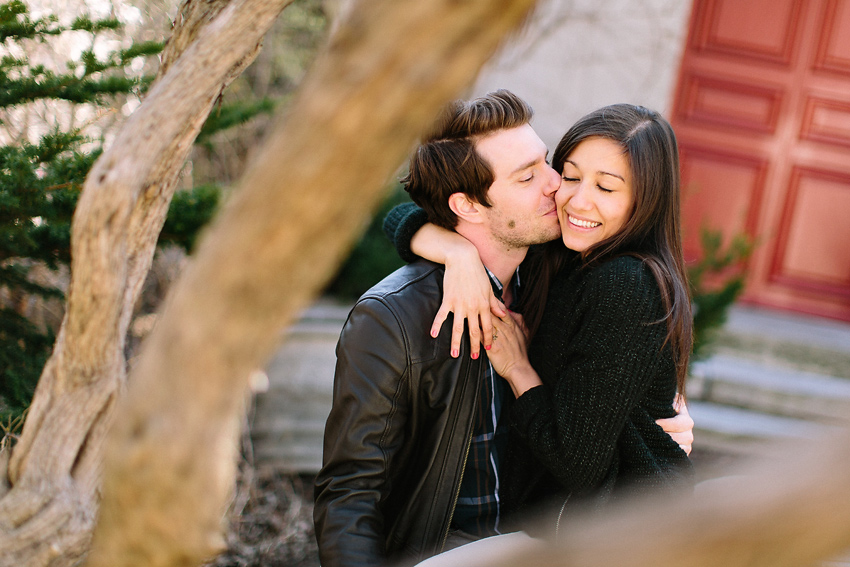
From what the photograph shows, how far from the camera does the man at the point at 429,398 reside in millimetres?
1812

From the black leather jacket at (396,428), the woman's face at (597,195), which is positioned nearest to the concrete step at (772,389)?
the woman's face at (597,195)

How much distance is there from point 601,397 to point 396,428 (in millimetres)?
560

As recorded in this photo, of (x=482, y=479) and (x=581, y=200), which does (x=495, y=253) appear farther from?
(x=482, y=479)

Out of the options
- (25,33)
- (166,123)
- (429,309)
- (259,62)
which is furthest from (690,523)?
(259,62)

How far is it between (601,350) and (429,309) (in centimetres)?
51

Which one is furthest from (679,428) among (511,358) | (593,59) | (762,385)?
(593,59)

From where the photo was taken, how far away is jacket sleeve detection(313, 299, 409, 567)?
5.69 ft

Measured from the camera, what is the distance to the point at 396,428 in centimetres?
188

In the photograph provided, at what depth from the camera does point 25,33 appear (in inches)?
78.4

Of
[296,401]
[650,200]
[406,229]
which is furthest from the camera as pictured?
[296,401]

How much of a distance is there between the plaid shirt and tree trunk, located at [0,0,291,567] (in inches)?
39.6

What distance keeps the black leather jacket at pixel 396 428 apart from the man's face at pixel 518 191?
1.33 feet

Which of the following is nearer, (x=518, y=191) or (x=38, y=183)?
(x=38, y=183)

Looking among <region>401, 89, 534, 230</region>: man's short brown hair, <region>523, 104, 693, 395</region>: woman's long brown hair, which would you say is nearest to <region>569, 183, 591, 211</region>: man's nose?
<region>523, 104, 693, 395</region>: woman's long brown hair
